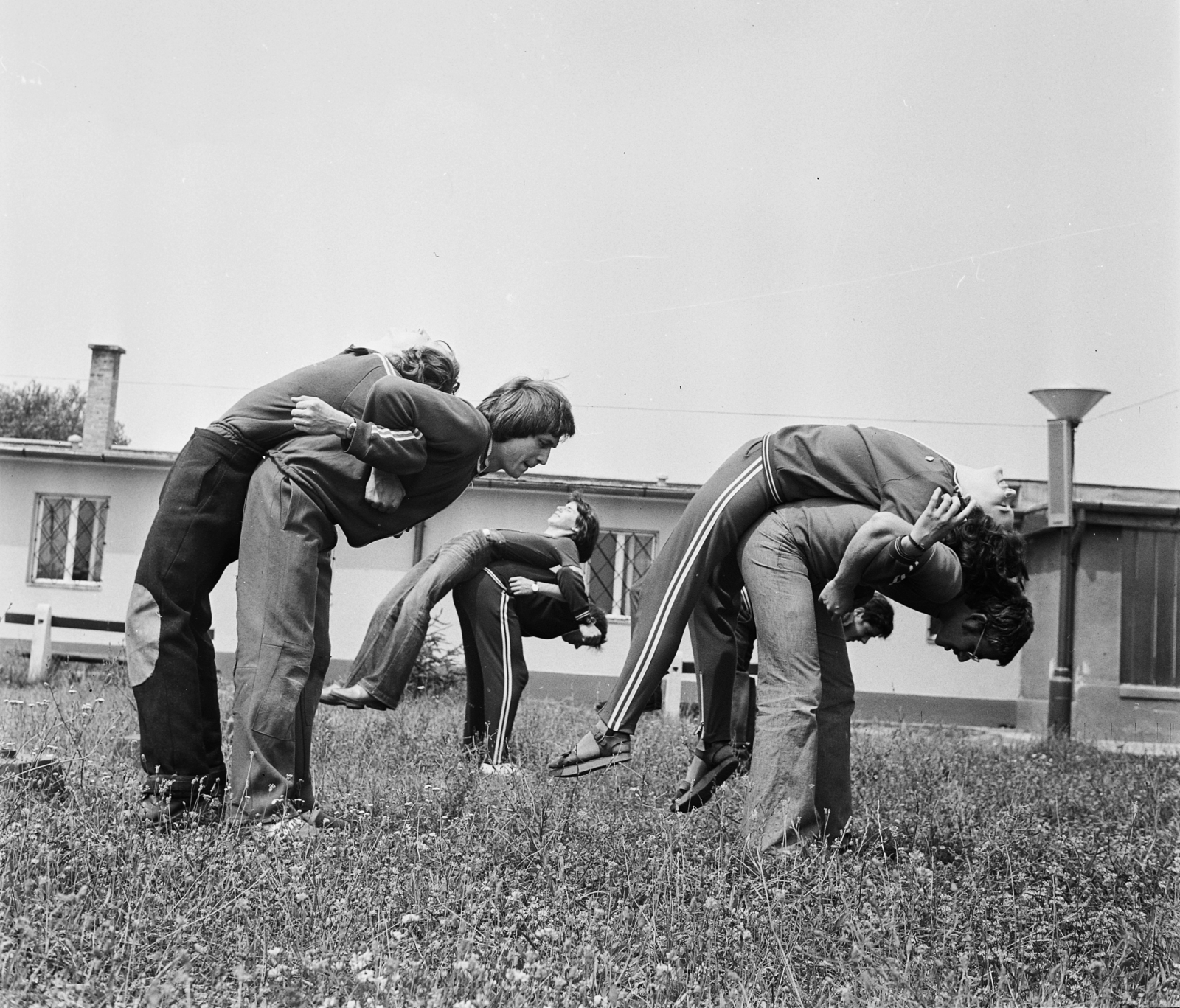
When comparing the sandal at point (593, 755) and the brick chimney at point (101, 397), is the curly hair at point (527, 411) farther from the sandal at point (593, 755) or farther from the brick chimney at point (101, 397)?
the brick chimney at point (101, 397)

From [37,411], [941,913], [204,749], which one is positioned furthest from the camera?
[37,411]

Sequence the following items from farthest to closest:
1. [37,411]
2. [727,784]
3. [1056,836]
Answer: [37,411], [727,784], [1056,836]

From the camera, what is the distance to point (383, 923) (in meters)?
3.06

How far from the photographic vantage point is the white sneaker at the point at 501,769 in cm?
548

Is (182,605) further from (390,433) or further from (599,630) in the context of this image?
(599,630)

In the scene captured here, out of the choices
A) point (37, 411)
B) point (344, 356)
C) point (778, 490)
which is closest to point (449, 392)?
point (344, 356)

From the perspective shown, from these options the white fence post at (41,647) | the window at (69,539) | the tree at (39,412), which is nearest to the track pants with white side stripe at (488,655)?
the white fence post at (41,647)

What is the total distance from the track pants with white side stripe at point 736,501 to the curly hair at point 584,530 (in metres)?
3.18

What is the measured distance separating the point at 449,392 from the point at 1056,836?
2.90 m

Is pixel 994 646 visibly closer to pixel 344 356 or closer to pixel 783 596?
pixel 783 596

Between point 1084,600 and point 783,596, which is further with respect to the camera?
point 1084,600

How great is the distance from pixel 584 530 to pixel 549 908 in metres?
4.79

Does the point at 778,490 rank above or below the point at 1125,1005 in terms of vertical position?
above

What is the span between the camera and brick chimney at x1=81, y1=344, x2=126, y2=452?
925 inches
